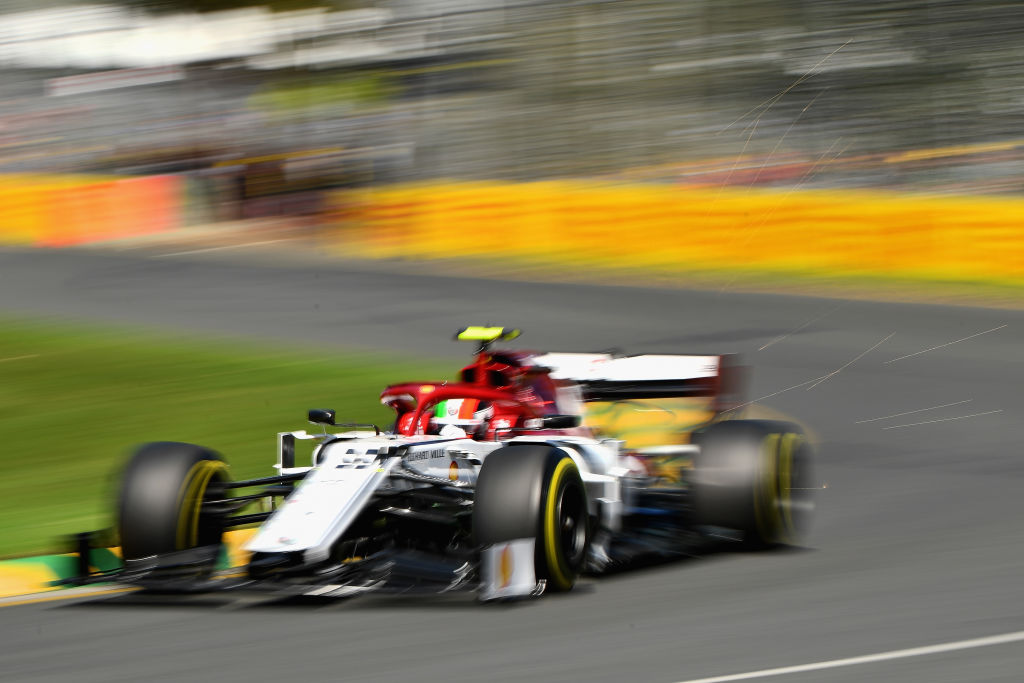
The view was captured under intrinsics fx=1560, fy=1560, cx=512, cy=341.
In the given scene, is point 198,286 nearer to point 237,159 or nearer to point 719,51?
point 237,159

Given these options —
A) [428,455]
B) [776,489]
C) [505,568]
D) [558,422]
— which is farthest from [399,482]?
[776,489]

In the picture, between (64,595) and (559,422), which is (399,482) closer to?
→ (559,422)

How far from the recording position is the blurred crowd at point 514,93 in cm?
2162

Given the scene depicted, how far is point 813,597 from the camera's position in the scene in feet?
23.7

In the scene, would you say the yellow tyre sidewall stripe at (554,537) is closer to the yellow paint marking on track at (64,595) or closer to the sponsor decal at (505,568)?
the sponsor decal at (505,568)

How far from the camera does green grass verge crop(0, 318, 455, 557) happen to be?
1055cm

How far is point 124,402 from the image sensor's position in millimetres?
13633

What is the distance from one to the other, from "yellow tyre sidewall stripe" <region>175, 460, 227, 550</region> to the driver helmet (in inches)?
49.0

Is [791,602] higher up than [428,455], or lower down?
lower down

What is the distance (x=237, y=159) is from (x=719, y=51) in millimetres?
8722

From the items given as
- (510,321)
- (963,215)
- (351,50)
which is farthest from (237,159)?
(963,215)

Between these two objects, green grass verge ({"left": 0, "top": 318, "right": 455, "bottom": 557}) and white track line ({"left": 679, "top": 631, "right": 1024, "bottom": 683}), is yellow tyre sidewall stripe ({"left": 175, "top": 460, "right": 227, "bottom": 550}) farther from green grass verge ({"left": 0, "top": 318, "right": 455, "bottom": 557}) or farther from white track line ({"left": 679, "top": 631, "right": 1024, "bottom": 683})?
white track line ({"left": 679, "top": 631, "right": 1024, "bottom": 683})

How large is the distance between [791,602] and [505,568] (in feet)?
4.34

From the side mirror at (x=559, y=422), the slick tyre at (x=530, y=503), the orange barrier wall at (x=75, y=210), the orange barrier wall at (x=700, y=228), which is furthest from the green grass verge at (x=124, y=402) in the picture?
the orange barrier wall at (x=75, y=210)
